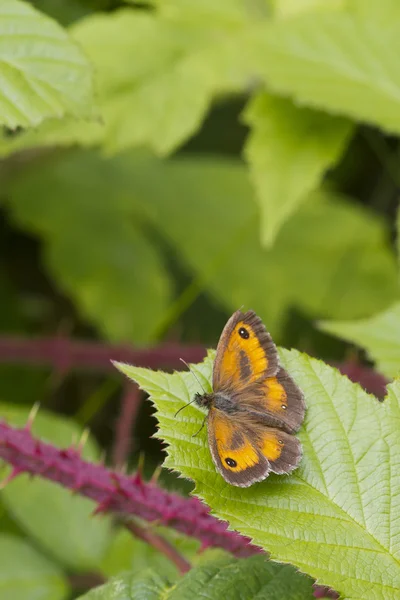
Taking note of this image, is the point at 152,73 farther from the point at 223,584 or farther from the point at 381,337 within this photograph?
the point at 223,584

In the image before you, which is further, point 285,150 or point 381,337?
point 285,150

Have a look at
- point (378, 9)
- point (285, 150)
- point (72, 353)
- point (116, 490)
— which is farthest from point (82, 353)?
point (378, 9)

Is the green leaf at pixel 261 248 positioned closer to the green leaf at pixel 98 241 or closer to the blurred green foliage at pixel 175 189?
the blurred green foliage at pixel 175 189

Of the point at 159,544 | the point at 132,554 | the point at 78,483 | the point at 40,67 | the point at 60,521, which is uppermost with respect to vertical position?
the point at 40,67

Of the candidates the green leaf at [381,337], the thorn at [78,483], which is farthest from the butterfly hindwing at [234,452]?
the green leaf at [381,337]

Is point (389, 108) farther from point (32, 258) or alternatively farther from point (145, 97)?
point (32, 258)

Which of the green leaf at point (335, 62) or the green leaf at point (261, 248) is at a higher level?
the green leaf at point (335, 62)
